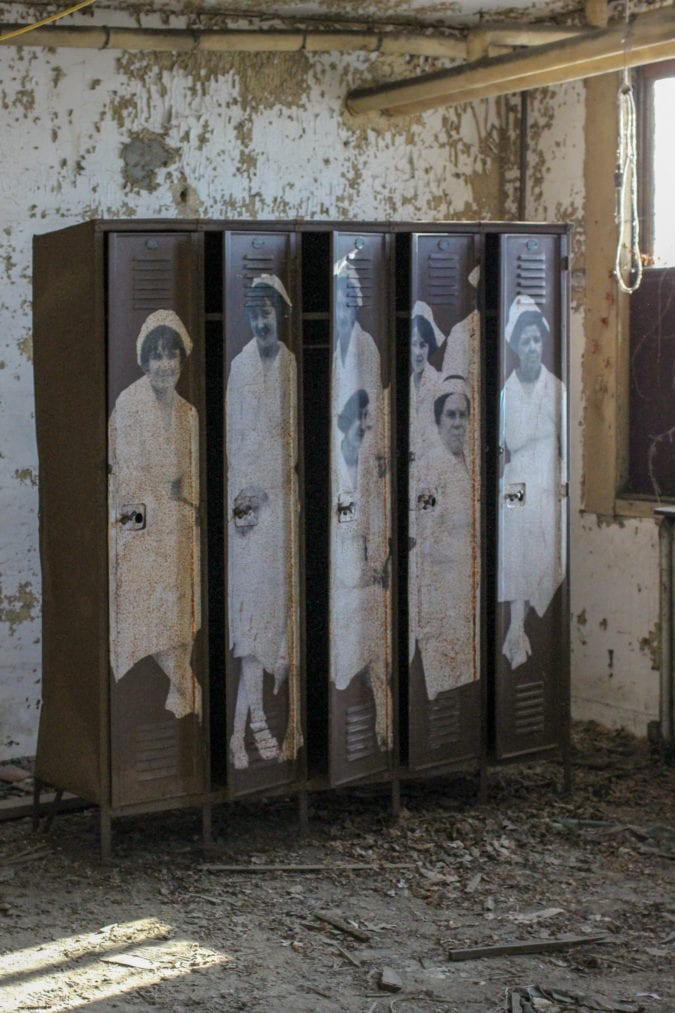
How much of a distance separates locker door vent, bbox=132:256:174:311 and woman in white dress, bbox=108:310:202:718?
0.04 metres

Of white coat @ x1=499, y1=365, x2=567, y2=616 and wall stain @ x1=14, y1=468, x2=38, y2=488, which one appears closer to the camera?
white coat @ x1=499, y1=365, x2=567, y2=616

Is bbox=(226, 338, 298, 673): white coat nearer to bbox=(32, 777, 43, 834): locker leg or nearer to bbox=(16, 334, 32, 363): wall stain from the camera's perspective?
bbox=(32, 777, 43, 834): locker leg

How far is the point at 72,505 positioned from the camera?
3910 mm

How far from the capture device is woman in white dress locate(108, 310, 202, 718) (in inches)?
149

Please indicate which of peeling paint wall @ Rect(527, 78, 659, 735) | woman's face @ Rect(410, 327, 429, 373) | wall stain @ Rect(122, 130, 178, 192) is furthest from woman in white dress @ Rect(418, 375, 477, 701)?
wall stain @ Rect(122, 130, 178, 192)

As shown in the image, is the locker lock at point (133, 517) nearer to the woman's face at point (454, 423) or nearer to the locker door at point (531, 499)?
the woman's face at point (454, 423)

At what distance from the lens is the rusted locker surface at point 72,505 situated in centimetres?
377

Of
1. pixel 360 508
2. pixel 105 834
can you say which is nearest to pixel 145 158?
pixel 360 508

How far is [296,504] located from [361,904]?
1194mm

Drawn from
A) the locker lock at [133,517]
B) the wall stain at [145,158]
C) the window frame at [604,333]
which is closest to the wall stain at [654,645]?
the window frame at [604,333]

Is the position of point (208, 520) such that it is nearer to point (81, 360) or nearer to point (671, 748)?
point (81, 360)

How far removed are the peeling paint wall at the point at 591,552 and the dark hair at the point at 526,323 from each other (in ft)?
3.29

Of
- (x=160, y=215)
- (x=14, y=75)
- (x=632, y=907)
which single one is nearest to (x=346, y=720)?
(x=632, y=907)

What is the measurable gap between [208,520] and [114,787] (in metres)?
0.92
